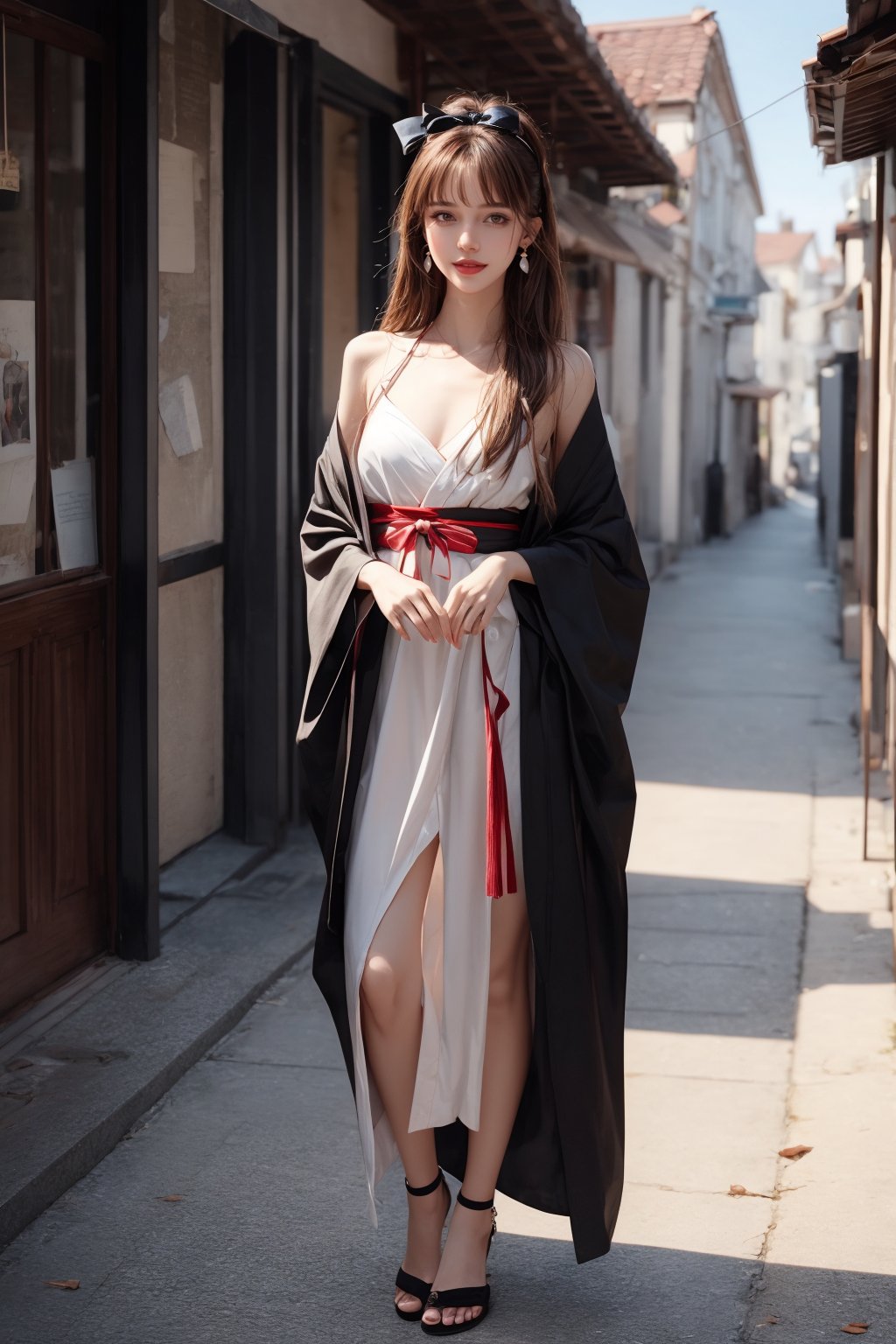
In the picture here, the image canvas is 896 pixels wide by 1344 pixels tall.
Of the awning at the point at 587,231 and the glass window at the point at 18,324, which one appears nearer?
the glass window at the point at 18,324

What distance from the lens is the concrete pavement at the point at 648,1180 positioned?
9.57 feet

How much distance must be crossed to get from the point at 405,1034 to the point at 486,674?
0.64m

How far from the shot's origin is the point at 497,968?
2787 mm

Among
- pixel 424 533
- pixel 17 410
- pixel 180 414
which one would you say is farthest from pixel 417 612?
pixel 180 414

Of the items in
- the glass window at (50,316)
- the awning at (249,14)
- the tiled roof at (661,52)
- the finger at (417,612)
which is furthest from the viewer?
the tiled roof at (661,52)

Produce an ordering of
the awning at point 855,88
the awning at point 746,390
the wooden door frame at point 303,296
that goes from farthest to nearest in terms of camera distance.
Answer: the awning at point 746,390, the wooden door frame at point 303,296, the awning at point 855,88

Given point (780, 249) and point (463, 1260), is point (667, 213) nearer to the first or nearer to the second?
point (463, 1260)

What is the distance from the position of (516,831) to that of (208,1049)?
5.64ft

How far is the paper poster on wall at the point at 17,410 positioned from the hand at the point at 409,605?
1552 millimetres

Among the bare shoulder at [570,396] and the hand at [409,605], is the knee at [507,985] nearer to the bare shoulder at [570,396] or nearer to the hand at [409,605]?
the hand at [409,605]

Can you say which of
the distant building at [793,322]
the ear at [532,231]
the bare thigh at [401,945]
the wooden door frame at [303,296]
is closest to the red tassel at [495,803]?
the bare thigh at [401,945]

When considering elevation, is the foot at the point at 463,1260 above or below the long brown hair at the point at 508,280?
below

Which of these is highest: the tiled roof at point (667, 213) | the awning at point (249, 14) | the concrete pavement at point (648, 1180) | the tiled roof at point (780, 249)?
the tiled roof at point (780, 249)

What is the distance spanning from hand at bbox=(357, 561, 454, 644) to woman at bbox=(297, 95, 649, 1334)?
1 cm
